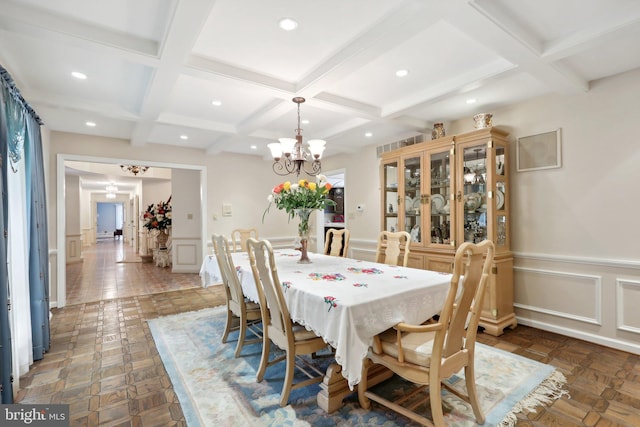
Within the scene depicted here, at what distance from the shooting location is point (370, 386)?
6.58 feet

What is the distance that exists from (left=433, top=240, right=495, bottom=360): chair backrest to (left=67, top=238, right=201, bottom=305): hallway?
15.1 ft

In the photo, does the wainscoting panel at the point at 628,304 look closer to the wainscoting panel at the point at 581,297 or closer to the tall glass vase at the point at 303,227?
the wainscoting panel at the point at 581,297

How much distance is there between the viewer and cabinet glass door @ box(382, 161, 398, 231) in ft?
13.5

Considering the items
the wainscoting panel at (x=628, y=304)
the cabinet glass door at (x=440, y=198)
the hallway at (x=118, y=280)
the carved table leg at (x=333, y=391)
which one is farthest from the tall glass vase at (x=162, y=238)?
the wainscoting panel at (x=628, y=304)

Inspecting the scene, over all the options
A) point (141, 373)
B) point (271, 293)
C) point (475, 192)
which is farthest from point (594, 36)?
point (141, 373)

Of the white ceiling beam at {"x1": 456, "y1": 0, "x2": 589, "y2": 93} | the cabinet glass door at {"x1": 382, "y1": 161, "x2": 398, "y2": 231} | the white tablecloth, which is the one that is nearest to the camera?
the white tablecloth

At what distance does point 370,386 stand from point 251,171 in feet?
15.0

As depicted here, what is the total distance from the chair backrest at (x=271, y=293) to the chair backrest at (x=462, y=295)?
2.88ft

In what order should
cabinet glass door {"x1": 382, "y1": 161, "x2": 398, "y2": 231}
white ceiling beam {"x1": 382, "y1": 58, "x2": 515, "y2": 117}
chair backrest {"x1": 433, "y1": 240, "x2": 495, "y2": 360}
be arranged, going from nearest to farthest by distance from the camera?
chair backrest {"x1": 433, "y1": 240, "x2": 495, "y2": 360}, white ceiling beam {"x1": 382, "y1": 58, "x2": 515, "y2": 117}, cabinet glass door {"x1": 382, "y1": 161, "x2": 398, "y2": 231}

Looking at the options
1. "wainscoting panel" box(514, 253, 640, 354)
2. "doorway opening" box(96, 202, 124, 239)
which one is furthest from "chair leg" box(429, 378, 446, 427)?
"doorway opening" box(96, 202, 124, 239)

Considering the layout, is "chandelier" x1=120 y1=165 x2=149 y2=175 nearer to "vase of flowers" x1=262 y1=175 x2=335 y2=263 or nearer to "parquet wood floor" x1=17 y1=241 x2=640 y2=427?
"parquet wood floor" x1=17 y1=241 x2=640 y2=427

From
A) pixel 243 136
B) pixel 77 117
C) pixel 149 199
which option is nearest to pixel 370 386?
pixel 243 136

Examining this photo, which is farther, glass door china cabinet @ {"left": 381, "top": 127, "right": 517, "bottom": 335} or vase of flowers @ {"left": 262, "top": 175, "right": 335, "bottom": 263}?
glass door china cabinet @ {"left": 381, "top": 127, "right": 517, "bottom": 335}

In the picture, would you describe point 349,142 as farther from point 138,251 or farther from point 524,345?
point 138,251
